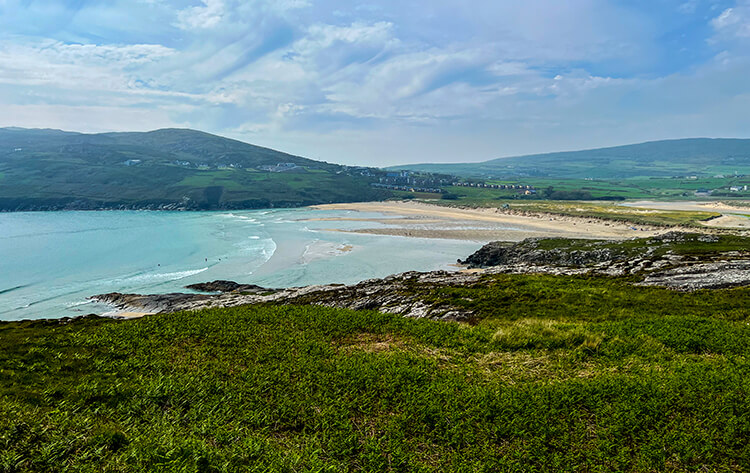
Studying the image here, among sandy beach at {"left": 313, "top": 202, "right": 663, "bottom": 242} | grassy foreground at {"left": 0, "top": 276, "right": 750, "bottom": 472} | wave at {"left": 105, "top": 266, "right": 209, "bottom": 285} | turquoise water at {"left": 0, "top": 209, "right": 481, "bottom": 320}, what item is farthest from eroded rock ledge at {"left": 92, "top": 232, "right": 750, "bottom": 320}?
sandy beach at {"left": 313, "top": 202, "right": 663, "bottom": 242}

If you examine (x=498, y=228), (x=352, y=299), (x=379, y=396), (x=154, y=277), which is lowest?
(x=154, y=277)

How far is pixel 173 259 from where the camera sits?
71.8m

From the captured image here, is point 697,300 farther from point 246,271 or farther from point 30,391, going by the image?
point 246,271

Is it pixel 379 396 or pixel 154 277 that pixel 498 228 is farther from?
pixel 379 396


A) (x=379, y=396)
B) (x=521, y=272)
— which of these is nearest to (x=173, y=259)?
(x=521, y=272)

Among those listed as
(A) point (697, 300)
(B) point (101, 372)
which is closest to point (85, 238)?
(B) point (101, 372)

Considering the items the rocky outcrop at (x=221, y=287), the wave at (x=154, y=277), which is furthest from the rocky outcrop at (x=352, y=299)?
the wave at (x=154, y=277)

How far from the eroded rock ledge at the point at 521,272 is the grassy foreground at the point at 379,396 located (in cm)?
870

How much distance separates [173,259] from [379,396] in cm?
7052

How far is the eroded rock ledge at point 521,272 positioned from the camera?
30094 millimetres

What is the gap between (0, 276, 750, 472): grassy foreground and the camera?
958 centimetres

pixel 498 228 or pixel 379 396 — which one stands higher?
pixel 379 396

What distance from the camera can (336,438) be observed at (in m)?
10.7

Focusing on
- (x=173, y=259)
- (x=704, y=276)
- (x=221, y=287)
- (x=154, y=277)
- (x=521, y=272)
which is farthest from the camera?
(x=173, y=259)
